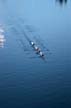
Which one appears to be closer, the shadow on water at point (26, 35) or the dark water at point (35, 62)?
the dark water at point (35, 62)

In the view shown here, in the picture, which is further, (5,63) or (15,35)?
(15,35)

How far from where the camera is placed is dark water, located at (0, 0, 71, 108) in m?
10.1

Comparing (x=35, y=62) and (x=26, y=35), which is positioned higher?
(x=26, y=35)

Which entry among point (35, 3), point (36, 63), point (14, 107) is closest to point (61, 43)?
point (36, 63)

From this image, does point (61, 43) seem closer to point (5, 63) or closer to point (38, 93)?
point (5, 63)

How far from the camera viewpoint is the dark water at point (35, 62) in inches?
397

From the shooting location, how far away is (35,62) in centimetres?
1220

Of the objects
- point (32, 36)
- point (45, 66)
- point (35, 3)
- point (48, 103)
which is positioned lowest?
point (48, 103)

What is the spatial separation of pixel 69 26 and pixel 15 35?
318cm

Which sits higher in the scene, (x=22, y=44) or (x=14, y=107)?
(x=22, y=44)

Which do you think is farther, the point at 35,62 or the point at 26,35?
the point at 26,35

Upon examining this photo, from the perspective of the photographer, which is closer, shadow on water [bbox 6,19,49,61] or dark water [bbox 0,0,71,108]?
dark water [bbox 0,0,71,108]

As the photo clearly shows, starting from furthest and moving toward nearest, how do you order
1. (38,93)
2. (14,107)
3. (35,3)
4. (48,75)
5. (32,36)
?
1. (35,3)
2. (32,36)
3. (48,75)
4. (38,93)
5. (14,107)

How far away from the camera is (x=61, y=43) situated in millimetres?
14125
